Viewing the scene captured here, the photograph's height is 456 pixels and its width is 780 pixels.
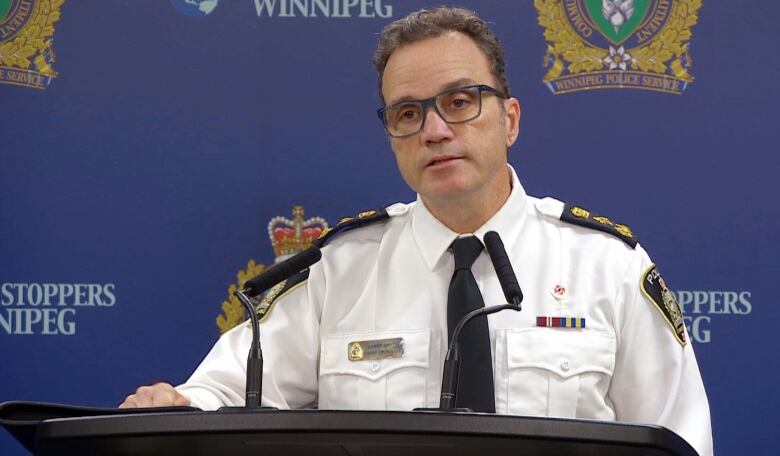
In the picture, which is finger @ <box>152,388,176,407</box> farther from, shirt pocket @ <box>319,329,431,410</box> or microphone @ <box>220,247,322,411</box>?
shirt pocket @ <box>319,329,431,410</box>

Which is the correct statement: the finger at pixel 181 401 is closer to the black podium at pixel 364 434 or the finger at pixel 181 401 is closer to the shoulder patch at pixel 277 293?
the shoulder patch at pixel 277 293

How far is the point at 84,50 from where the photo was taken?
2.62 meters

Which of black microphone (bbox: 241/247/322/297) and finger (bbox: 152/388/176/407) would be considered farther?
finger (bbox: 152/388/176/407)

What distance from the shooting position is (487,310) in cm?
155

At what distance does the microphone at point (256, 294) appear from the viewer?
4.76 ft

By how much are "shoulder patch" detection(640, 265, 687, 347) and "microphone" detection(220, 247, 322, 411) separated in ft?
2.38

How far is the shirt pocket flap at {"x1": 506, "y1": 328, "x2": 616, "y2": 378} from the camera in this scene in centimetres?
203

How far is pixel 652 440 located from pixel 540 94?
1548 mm

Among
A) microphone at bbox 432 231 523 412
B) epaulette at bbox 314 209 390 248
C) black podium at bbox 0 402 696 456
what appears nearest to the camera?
black podium at bbox 0 402 696 456

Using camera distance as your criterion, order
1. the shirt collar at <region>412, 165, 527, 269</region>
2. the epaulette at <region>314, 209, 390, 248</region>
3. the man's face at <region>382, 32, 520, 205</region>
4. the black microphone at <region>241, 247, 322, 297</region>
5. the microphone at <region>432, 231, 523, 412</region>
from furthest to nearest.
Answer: the epaulette at <region>314, 209, 390, 248</region> → the shirt collar at <region>412, 165, 527, 269</region> → the man's face at <region>382, 32, 520, 205</region> → the black microphone at <region>241, 247, 322, 297</region> → the microphone at <region>432, 231, 523, 412</region>

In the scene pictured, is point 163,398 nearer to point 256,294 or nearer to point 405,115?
point 256,294

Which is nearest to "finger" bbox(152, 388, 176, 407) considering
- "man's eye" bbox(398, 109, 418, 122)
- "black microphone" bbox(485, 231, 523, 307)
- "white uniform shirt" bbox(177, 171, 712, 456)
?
"white uniform shirt" bbox(177, 171, 712, 456)

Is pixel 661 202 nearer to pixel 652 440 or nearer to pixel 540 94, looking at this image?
pixel 540 94

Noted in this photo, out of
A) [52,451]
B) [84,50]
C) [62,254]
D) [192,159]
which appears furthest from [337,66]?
[52,451]
